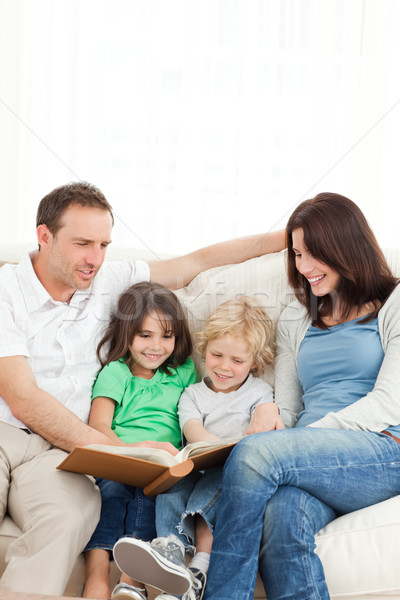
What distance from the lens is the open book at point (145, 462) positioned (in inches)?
53.9

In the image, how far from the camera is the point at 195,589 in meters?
1.33

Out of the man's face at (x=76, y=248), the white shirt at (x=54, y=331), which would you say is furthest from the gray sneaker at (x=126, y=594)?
the man's face at (x=76, y=248)

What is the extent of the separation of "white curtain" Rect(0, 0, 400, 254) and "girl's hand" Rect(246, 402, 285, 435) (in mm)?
1646

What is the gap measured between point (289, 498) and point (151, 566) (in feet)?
1.10

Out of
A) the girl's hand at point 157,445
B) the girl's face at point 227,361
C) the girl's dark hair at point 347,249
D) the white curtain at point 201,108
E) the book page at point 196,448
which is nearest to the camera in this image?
the book page at point 196,448

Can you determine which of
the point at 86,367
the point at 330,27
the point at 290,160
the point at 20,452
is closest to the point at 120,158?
the point at 290,160

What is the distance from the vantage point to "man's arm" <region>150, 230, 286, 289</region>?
6.95 ft

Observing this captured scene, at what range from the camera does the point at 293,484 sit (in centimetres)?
142

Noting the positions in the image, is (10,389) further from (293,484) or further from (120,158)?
(120,158)

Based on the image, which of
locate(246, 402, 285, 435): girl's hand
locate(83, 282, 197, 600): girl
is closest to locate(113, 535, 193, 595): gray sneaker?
locate(83, 282, 197, 600): girl

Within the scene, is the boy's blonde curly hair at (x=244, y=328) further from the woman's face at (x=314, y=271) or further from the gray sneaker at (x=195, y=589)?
the gray sneaker at (x=195, y=589)

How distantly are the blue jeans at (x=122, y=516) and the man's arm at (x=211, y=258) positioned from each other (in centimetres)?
75

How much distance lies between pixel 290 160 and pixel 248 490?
2116mm

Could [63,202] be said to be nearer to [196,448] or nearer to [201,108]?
[196,448]
